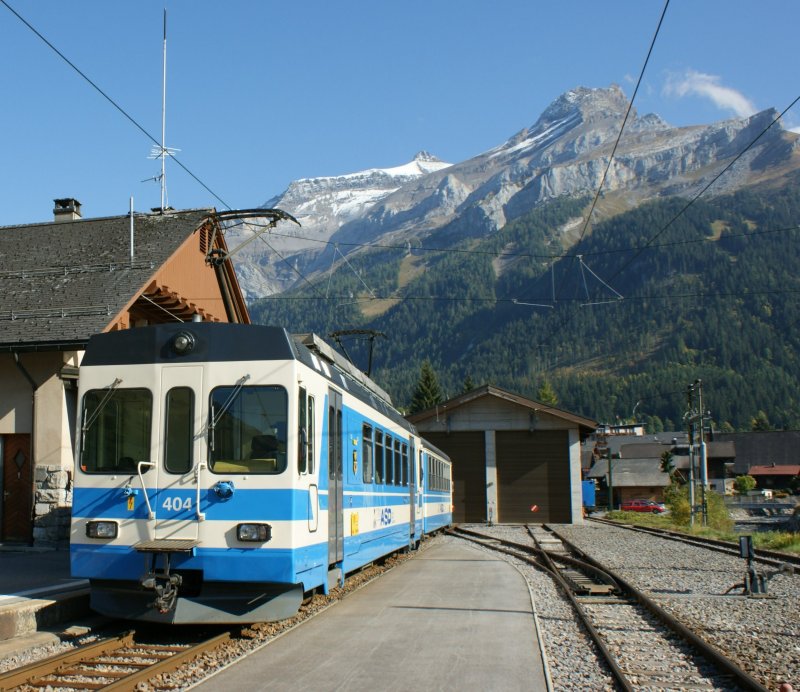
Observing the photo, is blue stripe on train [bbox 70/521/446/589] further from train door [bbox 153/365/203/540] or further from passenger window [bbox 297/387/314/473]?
passenger window [bbox 297/387/314/473]

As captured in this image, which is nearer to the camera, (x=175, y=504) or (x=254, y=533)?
(x=254, y=533)

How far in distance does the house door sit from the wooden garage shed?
2224 cm

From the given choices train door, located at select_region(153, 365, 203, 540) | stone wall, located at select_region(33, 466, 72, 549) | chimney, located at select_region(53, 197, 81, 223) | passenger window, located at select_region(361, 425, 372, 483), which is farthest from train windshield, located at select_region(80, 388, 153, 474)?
chimney, located at select_region(53, 197, 81, 223)

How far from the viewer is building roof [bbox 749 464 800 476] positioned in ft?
334

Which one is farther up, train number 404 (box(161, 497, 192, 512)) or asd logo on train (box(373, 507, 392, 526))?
train number 404 (box(161, 497, 192, 512))

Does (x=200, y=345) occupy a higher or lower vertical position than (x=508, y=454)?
higher

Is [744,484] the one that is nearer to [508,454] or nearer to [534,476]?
[534,476]

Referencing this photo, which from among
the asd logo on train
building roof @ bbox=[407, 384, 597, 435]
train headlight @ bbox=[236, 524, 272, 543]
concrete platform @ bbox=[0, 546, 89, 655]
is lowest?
concrete platform @ bbox=[0, 546, 89, 655]

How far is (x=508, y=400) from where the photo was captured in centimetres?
3619

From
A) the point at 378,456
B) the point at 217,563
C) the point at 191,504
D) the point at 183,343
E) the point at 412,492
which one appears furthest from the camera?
the point at 412,492

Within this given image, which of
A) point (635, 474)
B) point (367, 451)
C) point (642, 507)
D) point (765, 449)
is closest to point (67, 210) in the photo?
point (367, 451)

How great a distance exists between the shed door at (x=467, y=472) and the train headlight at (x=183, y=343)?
93.7 ft

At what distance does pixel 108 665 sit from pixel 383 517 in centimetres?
692

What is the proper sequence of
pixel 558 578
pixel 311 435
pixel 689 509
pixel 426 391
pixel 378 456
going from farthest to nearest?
1. pixel 426 391
2. pixel 689 509
3. pixel 558 578
4. pixel 378 456
5. pixel 311 435
